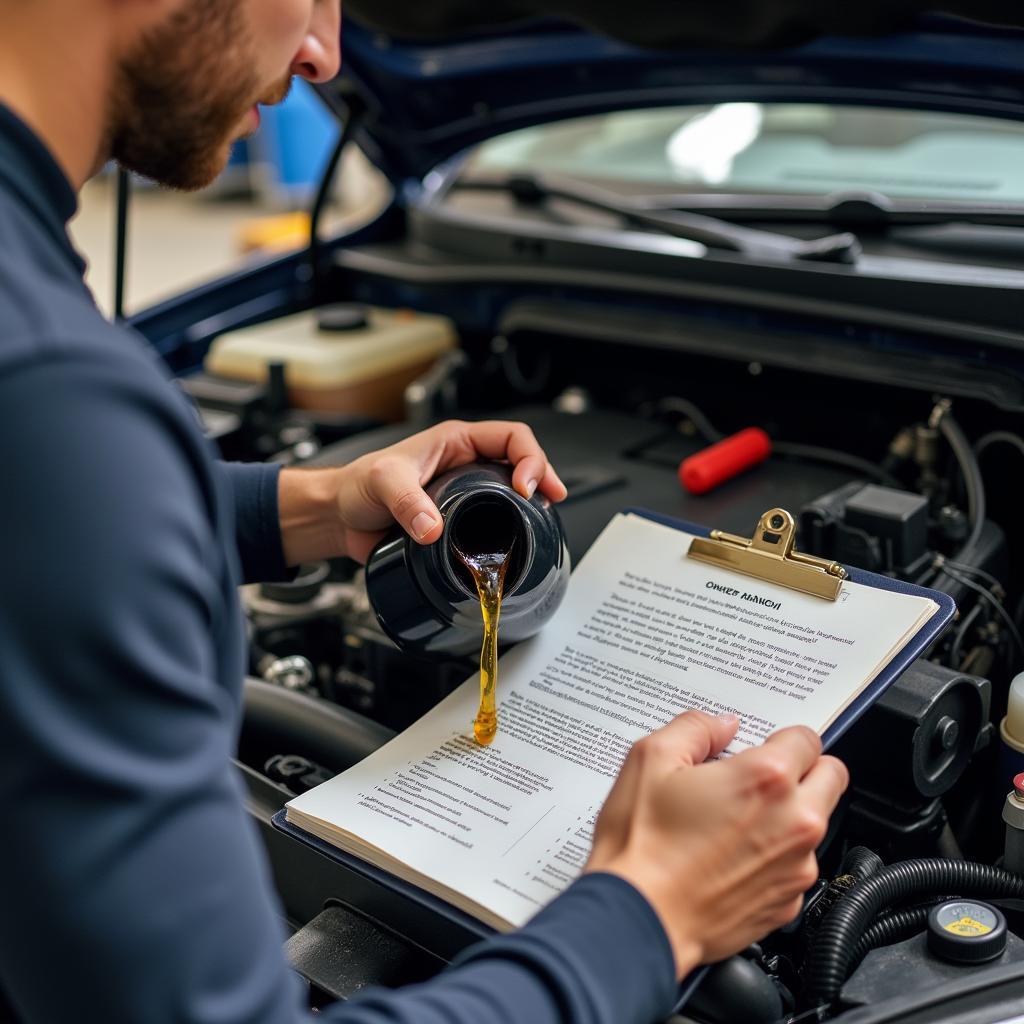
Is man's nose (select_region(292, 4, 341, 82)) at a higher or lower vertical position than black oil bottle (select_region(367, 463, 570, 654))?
higher

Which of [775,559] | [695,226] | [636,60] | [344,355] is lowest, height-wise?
[344,355]

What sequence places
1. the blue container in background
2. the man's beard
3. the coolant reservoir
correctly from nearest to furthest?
1. the man's beard
2. the coolant reservoir
3. the blue container in background

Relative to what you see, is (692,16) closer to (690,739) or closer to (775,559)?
(775,559)

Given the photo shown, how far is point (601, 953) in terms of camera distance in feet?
2.06

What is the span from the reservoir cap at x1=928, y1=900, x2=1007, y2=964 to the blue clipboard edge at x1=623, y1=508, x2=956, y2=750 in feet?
0.44

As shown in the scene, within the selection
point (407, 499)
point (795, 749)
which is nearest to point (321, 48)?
point (407, 499)

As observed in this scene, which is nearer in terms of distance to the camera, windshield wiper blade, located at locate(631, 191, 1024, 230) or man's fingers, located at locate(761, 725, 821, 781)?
man's fingers, located at locate(761, 725, 821, 781)

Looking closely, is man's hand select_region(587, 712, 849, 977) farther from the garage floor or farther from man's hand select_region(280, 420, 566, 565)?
the garage floor

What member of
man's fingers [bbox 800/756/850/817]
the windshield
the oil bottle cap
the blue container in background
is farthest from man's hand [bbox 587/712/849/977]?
the blue container in background

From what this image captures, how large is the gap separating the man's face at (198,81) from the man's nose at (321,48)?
73 mm

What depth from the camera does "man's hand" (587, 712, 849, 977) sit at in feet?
2.22

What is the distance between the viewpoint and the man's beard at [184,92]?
0.61 meters

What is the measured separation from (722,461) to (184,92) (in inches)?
28.1

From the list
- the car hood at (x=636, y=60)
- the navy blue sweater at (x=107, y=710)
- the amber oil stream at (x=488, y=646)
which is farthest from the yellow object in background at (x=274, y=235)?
the navy blue sweater at (x=107, y=710)
